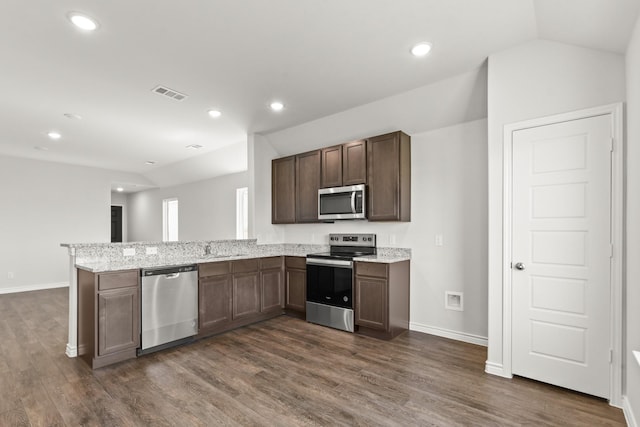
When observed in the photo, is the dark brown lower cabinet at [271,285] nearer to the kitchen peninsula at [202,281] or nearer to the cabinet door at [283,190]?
the kitchen peninsula at [202,281]

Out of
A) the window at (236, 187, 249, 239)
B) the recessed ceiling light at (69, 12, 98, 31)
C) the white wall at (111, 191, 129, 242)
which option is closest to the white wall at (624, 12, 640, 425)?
the recessed ceiling light at (69, 12, 98, 31)

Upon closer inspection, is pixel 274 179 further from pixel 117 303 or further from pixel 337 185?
pixel 117 303

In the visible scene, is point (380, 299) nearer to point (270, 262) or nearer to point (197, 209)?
point (270, 262)

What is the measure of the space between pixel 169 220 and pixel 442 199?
8.07 m

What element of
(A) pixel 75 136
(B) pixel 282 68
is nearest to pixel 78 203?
(A) pixel 75 136

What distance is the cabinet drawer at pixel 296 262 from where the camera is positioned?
4430 millimetres

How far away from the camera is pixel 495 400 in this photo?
7.52 feet

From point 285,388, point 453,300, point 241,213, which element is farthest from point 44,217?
point 453,300

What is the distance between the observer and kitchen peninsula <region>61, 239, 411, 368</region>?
2.94 metres

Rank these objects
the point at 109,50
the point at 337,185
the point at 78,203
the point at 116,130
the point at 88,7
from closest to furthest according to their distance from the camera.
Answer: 1. the point at 88,7
2. the point at 109,50
3. the point at 337,185
4. the point at 116,130
5. the point at 78,203

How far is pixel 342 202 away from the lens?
4098 millimetres

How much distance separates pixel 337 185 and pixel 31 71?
3.37m

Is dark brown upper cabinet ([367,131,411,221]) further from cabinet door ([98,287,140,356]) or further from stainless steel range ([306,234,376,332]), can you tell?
cabinet door ([98,287,140,356])

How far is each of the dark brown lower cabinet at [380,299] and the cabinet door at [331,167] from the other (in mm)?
1215
